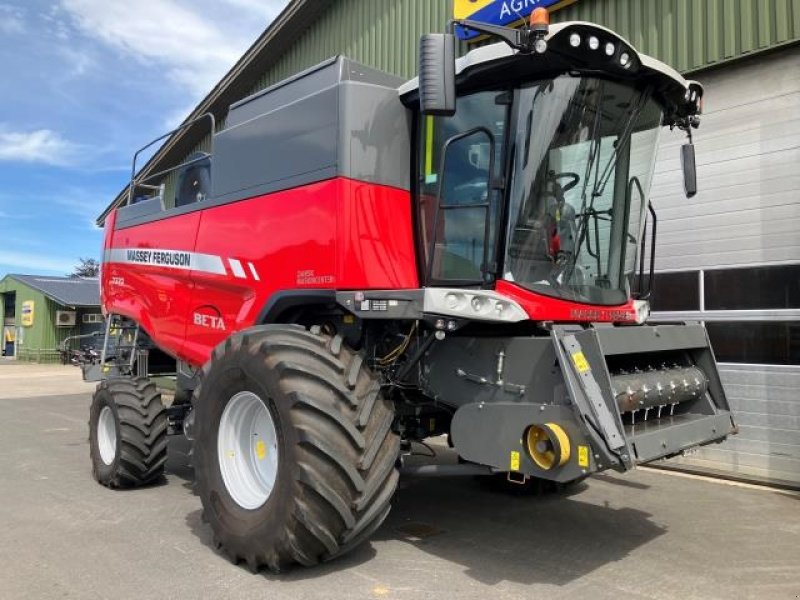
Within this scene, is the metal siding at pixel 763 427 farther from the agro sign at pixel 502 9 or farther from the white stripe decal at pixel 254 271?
the white stripe decal at pixel 254 271

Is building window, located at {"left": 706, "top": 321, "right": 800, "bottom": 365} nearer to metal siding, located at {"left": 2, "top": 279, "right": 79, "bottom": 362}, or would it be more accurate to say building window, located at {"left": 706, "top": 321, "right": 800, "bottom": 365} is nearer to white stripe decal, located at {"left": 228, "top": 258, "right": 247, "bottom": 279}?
white stripe decal, located at {"left": 228, "top": 258, "right": 247, "bottom": 279}

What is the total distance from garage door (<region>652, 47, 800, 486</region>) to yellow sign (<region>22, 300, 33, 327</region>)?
32493 millimetres

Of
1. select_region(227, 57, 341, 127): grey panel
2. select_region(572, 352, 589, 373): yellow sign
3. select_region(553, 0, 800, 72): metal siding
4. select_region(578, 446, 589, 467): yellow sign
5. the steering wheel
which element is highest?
select_region(553, 0, 800, 72): metal siding

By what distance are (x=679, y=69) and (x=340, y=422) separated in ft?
17.6

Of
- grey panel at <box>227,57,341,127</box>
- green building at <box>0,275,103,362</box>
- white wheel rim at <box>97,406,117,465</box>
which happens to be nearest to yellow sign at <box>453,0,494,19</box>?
grey panel at <box>227,57,341,127</box>

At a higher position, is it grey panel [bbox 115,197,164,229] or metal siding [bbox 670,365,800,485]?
grey panel [bbox 115,197,164,229]

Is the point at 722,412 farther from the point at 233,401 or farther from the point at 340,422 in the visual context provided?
the point at 233,401

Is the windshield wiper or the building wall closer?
the windshield wiper

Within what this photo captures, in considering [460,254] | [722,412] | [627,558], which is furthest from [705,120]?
[627,558]

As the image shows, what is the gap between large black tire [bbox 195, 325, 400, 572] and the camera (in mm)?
3660

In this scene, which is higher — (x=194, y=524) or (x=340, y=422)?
(x=340, y=422)

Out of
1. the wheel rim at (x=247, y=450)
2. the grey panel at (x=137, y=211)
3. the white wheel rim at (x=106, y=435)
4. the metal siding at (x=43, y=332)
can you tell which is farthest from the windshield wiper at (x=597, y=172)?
the metal siding at (x=43, y=332)

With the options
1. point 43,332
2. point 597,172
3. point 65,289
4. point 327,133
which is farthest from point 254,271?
point 65,289

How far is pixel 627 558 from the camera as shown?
427 cm
